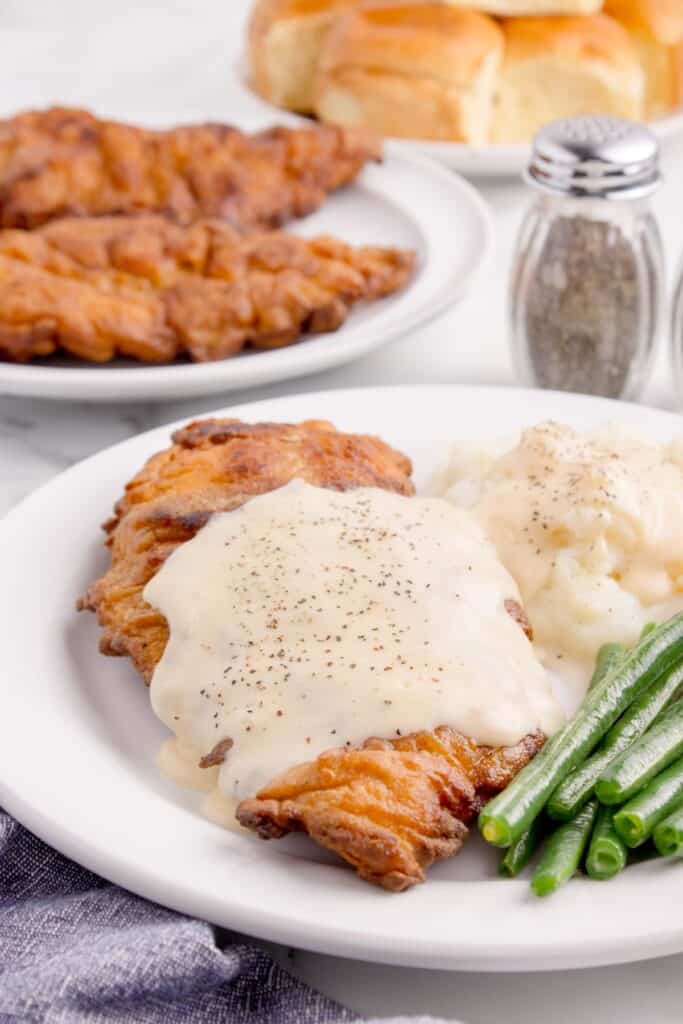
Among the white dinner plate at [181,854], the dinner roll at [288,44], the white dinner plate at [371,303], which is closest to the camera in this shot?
the white dinner plate at [181,854]

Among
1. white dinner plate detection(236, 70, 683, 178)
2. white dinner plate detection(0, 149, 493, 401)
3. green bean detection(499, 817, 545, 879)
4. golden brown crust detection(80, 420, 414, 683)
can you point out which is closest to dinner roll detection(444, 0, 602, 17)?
white dinner plate detection(236, 70, 683, 178)

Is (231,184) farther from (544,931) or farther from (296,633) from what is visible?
(544,931)

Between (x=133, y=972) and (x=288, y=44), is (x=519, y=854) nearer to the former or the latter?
(x=133, y=972)

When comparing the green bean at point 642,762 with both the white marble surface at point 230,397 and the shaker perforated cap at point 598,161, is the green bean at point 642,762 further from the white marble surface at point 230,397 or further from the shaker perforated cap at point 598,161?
the shaker perforated cap at point 598,161

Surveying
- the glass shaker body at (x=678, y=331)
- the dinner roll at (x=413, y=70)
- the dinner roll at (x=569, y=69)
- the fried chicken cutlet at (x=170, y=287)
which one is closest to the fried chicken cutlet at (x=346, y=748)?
the fried chicken cutlet at (x=170, y=287)

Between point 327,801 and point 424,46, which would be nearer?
point 327,801

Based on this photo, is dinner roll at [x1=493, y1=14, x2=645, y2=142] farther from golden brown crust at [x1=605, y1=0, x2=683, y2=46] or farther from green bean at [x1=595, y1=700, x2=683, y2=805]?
green bean at [x1=595, y1=700, x2=683, y2=805]

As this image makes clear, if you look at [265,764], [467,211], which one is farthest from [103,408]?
[265,764]
